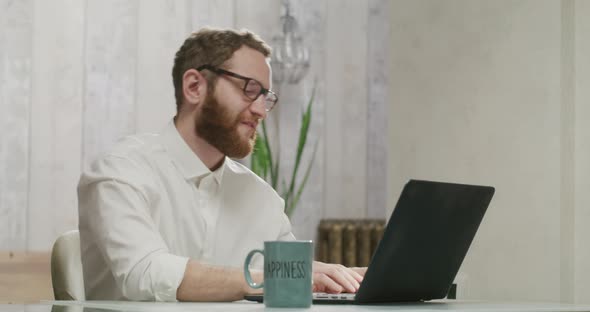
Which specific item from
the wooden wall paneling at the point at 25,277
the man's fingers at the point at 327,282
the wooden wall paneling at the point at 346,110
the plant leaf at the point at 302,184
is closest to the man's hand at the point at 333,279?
the man's fingers at the point at 327,282

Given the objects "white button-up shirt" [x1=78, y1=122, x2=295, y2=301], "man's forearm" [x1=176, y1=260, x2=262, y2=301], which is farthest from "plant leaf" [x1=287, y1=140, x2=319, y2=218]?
"man's forearm" [x1=176, y1=260, x2=262, y2=301]

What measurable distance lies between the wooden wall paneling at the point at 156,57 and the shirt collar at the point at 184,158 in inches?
83.8

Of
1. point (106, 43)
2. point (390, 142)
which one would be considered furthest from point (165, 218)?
point (106, 43)

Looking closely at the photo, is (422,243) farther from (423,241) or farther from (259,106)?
(259,106)

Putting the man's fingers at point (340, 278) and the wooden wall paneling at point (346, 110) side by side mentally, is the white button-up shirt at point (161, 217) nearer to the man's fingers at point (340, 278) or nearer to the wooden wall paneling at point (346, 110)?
the man's fingers at point (340, 278)

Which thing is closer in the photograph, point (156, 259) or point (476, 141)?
point (156, 259)

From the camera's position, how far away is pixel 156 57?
4301mm

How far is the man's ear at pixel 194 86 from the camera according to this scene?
2217mm

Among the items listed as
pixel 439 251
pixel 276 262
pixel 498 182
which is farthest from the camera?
pixel 498 182

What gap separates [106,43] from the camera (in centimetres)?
416

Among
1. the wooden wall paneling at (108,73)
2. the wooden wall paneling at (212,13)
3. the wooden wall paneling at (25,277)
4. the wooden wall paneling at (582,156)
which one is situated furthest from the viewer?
the wooden wall paneling at (212,13)

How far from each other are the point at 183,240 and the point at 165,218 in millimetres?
73

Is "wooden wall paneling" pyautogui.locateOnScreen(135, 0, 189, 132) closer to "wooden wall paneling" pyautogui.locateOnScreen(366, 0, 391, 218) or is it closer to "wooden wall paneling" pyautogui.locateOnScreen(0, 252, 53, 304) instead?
"wooden wall paneling" pyautogui.locateOnScreen(0, 252, 53, 304)

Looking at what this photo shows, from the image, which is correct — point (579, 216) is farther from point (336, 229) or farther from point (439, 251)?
point (336, 229)
